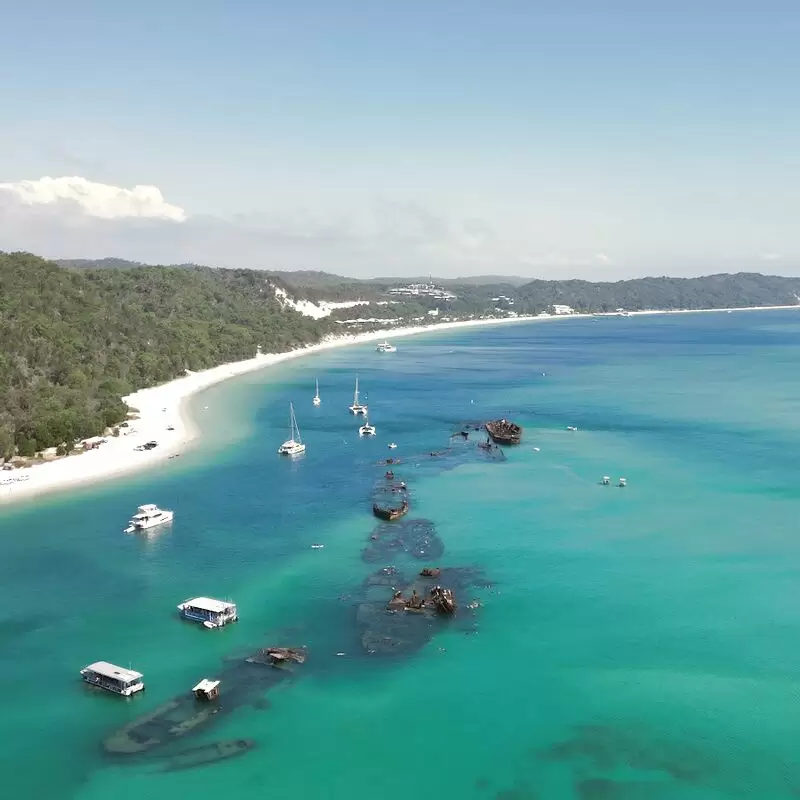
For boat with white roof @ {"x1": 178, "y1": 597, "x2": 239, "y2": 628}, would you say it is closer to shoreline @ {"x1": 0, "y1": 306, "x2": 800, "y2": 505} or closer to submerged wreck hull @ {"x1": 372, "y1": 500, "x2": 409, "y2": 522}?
submerged wreck hull @ {"x1": 372, "y1": 500, "x2": 409, "y2": 522}

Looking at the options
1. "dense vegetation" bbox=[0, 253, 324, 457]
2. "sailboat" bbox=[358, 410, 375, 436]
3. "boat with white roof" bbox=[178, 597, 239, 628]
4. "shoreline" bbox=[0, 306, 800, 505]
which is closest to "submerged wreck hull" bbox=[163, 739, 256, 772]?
"boat with white roof" bbox=[178, 597, 239, 628]

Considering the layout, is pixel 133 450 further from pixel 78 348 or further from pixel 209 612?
pixel 209 612

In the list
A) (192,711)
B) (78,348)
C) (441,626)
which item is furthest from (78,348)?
(192,711)

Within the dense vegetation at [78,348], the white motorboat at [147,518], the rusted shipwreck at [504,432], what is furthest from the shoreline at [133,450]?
the rusted shipwreck at [504,432]

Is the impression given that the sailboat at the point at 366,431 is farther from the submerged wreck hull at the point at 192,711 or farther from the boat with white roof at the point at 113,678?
the boat with white roof at the point at 113,678

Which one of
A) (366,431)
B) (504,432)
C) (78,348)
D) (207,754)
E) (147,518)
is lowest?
(207,754)

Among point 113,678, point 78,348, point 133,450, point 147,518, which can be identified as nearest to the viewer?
point 113,678
